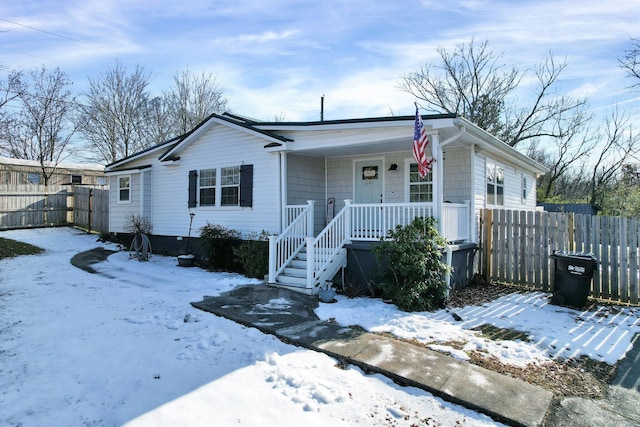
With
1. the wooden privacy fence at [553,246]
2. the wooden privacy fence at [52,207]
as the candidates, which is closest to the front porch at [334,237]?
the wooden privacy fence at [553,246]

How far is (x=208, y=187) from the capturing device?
1152cm

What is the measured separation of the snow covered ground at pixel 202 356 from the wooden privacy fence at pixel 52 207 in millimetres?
10199

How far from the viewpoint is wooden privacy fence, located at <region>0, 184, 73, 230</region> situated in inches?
663

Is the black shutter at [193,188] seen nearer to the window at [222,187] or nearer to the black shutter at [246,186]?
the window at [222,187]

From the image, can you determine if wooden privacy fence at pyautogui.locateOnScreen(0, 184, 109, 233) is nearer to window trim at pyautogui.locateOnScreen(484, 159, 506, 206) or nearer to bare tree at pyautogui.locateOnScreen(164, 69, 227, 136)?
bare tree at pyautogui.locateOnScreen(164, 69, 227, 136)

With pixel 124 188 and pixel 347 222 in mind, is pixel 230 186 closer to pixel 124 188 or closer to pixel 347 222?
pixel 347 222

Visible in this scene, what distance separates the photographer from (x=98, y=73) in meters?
24.5

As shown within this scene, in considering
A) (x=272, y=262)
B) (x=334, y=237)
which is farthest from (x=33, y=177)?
(x=334, y=237)

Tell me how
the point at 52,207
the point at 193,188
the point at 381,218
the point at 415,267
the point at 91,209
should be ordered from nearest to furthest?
the point at 415,267
the point at 381,218
the point at 193,188
the point at 91,209
the point at 52,207

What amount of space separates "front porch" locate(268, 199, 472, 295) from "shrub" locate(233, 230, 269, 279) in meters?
0.72

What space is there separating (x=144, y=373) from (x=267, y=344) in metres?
1.44

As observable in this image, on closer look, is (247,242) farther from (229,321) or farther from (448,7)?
(448,7)

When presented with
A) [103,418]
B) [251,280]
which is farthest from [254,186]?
[103,418]

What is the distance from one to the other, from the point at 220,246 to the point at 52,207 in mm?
12989
